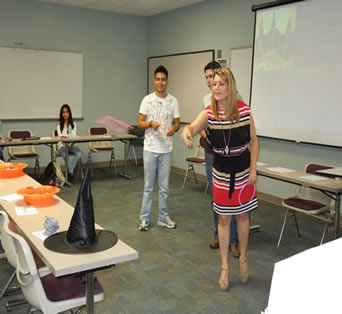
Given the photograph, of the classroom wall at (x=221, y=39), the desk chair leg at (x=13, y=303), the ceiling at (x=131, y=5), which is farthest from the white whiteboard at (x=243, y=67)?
the desk chair leg at (x=13, y=303)

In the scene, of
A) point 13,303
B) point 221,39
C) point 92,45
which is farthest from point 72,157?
point 13,303

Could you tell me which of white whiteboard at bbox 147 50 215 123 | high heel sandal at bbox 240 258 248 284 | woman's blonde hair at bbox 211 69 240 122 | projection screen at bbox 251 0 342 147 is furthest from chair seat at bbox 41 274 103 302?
white whiteboard at bbox 147 50 215 123

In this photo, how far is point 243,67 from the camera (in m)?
5.63

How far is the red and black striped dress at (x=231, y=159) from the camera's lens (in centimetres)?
267

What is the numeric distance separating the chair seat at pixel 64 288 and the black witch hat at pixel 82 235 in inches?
11.0

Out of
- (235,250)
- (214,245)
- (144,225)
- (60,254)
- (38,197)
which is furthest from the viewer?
(144,225)

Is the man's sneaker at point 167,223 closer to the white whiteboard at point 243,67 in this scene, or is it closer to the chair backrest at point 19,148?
the white whiteboard at point 243,67

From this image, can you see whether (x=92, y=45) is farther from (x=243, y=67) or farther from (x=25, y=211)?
(x=25, y=211)

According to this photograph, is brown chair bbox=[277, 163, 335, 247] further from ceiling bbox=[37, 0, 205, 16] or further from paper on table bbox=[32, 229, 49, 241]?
ceiling bbox=[37, 0, 205, 16]

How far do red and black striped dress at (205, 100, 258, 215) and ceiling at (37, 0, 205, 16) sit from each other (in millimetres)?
4387

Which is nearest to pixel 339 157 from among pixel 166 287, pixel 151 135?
pixel 151 135

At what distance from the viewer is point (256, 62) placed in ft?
17.1

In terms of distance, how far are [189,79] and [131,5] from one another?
5.70 feet

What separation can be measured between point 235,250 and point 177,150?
4089mm
